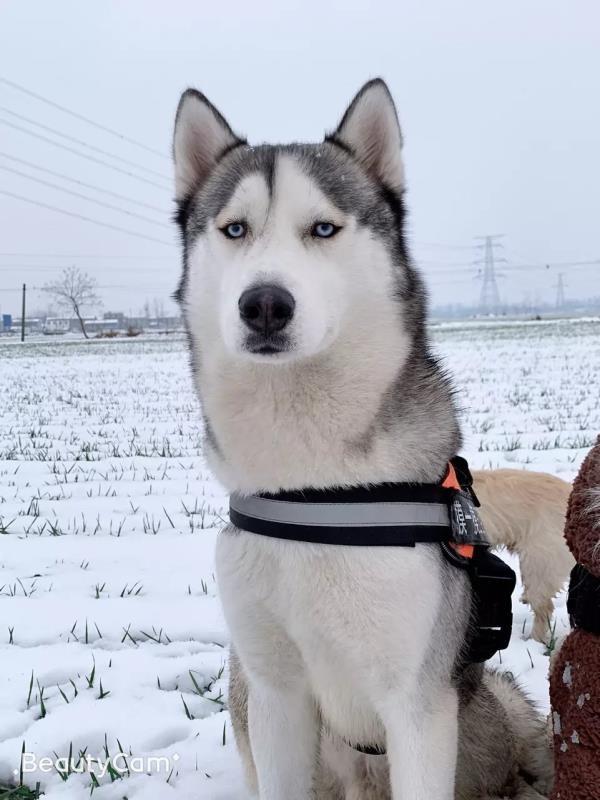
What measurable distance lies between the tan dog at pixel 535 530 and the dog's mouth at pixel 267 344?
5.36ft

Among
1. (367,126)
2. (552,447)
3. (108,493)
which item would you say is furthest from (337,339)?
(552,447)

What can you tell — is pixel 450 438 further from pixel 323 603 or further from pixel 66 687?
pixel 66 687

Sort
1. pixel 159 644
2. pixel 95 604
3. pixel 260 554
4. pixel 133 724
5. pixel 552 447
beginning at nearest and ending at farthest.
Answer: pixel 260 554, pixel 133 724, pixel 159 644, pixel 95 604, pixel 552 447

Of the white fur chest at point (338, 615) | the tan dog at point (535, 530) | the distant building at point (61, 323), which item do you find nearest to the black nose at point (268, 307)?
the white fur chest at point (338, 615)

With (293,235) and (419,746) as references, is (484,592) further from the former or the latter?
(293,235)

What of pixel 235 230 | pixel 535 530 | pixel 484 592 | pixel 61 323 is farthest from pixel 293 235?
pixel 61 323

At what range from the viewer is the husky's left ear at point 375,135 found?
2.10 metres

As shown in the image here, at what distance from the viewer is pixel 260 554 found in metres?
1.81

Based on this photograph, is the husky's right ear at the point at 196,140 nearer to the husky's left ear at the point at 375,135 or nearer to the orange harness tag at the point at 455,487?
the husky's left ear at the point at 375,135

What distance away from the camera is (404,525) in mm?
1739

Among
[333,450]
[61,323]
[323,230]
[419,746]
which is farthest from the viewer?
[61,323]

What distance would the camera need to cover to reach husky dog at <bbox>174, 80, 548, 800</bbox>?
5.56 feet

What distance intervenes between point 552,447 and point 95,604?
179 inches

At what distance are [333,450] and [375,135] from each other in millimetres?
1028
